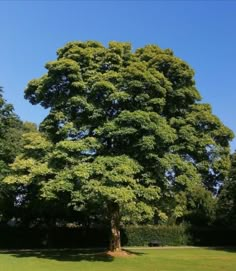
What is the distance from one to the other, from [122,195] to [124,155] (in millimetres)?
3414

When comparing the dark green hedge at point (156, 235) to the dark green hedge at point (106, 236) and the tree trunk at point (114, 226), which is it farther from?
the tree trunk at point (114, 226)

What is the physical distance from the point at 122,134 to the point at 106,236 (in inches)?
750

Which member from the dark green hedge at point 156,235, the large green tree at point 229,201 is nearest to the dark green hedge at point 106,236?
the dark green hedge at point 156,235

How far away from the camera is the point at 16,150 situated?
131 feet

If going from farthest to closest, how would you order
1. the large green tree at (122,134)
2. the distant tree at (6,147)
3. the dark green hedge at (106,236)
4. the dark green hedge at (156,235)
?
the dark green hedge at (156,235)
the dark green hedge at (106,236)
the distant tree at (6,147)
the large green tree at (122,134)

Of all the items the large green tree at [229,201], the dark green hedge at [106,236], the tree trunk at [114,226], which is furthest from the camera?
the large green tree at [229,201]

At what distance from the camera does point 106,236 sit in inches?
1855

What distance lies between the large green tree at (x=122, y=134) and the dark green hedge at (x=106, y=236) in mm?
11146

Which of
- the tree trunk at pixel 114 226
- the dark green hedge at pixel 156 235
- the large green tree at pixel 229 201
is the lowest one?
the tree trunk at pixel 114 226

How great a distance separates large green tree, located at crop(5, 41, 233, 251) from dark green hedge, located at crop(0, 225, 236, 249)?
1115cm

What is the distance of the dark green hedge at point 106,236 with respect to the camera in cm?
4409

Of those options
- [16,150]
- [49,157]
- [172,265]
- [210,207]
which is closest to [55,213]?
[16,150]

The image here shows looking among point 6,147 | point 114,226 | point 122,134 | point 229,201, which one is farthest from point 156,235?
point 122,134

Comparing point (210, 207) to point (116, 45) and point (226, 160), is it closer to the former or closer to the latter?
point (226, 160)
